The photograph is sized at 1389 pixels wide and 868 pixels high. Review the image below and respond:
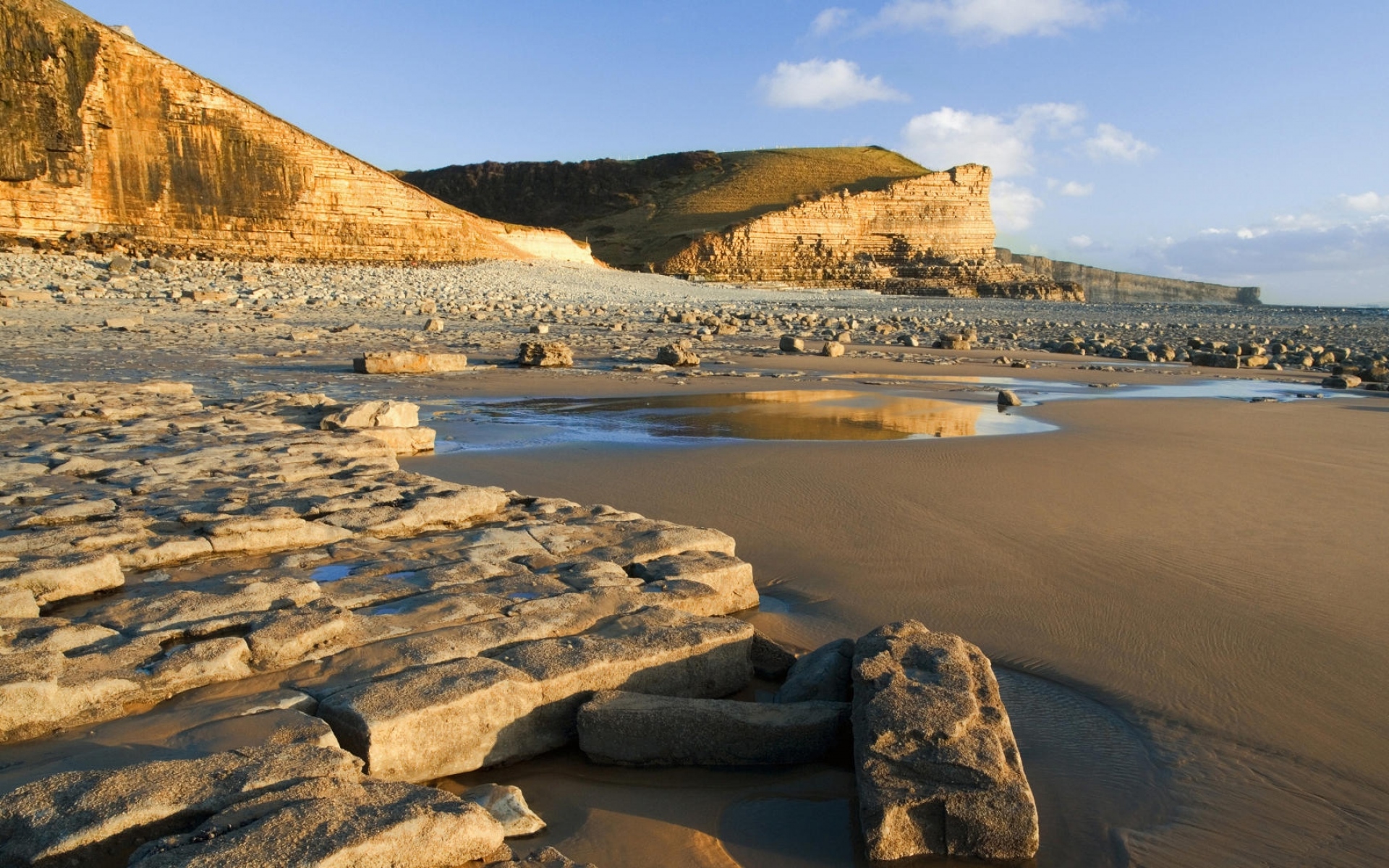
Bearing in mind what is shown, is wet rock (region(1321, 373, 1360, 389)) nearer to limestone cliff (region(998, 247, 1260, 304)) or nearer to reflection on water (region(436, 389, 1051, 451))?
reflection on water (region(436, 389, 1051, 451))

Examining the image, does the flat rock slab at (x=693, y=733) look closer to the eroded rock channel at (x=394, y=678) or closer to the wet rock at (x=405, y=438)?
the eroded rock channel at (x=394, y=678)

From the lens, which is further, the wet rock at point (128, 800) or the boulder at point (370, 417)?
the boulder at point (370, 417)

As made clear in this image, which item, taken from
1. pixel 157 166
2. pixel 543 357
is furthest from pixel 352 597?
pixel 157 166

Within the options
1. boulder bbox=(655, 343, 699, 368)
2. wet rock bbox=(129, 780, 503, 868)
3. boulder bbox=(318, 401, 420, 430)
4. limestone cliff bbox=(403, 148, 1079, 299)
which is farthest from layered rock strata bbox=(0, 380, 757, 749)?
limestone cliff bbox=(403, 148, 1079, 299)

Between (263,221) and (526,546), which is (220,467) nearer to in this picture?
(526,546)

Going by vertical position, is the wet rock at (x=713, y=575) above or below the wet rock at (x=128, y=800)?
below

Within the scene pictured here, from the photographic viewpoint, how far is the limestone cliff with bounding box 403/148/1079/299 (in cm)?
4806

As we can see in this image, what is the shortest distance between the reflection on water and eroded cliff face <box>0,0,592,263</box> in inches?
906

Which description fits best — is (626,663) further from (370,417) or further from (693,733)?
(370,417)

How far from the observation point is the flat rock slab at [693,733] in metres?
2.46

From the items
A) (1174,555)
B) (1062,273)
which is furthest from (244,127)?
(1062,273)

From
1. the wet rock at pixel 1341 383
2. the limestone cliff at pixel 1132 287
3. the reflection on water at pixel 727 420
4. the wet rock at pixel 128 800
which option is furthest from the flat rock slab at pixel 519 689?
the limestone cliff at pixel 1132 287

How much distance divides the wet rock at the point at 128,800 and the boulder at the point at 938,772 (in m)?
1.12

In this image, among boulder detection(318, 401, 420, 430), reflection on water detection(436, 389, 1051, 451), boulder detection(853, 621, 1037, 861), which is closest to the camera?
boulder detection(853, 621, 1037, 861)
